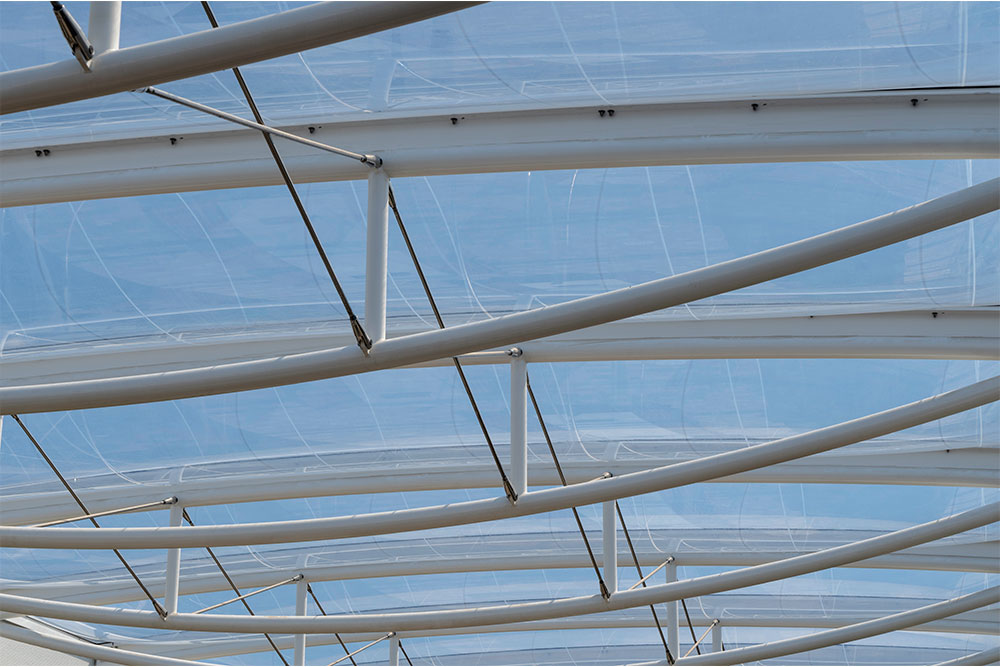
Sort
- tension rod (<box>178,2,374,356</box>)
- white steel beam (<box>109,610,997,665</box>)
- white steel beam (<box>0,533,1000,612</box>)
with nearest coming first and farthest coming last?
1. tension rod (<box>178,2,374,356</box>)
2. white steel beam (<box>0,533,1000,612</box>)
3. white steel beam (<box>109,610,997,665</box>)

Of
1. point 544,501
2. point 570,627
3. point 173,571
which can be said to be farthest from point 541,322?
point 570,627

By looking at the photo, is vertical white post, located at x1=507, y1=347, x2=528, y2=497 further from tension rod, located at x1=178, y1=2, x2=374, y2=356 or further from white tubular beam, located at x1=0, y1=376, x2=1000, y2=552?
tension rod, located at x1=178, y1=2, x2=374, y2=356

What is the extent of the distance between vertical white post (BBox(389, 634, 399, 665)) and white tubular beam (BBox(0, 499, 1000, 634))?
11.1 m

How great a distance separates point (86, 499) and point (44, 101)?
18.9m

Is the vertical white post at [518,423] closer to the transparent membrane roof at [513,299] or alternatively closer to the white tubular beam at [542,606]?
the transparent membrane roof at [513,299]

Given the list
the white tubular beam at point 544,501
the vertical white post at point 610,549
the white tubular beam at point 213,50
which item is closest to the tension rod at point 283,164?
the white tubular beam at point 213,50

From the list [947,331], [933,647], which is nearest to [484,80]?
[947,331]

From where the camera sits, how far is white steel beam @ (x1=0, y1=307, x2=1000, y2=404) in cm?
1966

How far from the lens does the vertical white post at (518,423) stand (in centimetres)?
1872

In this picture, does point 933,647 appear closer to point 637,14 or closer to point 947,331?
point 947,331

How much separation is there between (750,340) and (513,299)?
164 inches

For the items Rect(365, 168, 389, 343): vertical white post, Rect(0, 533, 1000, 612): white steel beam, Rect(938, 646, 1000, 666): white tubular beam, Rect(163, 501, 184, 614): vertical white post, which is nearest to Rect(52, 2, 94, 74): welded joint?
Rect(365, 168, 389, 343): vertical white post

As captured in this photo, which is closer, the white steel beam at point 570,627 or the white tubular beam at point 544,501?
the white tubular beam at point 544,501

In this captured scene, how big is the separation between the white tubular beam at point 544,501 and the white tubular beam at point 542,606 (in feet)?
14.3
